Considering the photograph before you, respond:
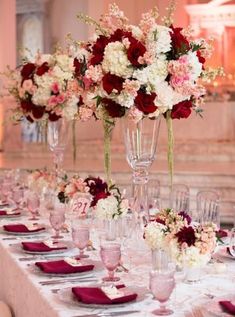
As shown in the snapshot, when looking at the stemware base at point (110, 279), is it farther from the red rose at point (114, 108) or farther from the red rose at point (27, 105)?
the red rose at point (27, 105)

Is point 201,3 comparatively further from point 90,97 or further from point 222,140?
point 90,97

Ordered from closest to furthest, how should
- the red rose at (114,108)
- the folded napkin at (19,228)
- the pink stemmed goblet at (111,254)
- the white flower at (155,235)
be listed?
the white flower at (155,235) → the pink stemmed goblet at (111,254) → the red rose at (114,108) → the folded napkin at (19,228)

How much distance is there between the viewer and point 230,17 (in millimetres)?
12211


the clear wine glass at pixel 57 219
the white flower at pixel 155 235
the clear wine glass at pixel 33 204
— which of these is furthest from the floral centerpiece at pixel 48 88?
the white flower at pixel 155 235

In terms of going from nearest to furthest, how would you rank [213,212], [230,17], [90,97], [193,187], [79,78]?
[90,97] < [79,78] < [213,212] < [193,187] < [230,17]

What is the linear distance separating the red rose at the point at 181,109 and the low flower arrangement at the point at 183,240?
69cm

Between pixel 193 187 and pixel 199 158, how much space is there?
2.29 meters

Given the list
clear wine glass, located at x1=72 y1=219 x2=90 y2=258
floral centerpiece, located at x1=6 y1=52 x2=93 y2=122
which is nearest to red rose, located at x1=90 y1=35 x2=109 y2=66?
clear wine glass, located at x1=72 y1=219 x2=90 y2=258

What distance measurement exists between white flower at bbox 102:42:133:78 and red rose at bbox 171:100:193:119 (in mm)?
261

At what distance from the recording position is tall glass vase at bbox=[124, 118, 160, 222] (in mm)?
3102

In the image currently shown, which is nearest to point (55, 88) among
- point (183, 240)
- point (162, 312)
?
point (183, 240)

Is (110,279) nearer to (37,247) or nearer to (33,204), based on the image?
(37,247)

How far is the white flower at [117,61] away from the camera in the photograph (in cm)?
291

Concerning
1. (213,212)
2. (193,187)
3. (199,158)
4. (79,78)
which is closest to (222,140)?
(199,158)
